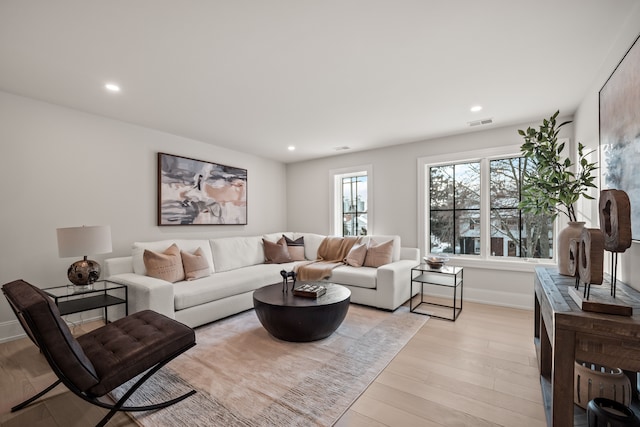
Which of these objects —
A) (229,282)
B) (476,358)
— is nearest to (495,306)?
(476,358)

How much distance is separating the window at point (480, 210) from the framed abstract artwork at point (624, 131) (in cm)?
182

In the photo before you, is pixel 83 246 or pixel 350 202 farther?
pixel 350 202

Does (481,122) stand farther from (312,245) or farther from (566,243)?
(312,245)

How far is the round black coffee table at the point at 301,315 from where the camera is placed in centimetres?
257

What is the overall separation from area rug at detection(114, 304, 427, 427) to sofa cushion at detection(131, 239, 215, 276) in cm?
99

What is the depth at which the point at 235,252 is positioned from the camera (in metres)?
4.34

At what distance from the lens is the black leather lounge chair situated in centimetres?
138

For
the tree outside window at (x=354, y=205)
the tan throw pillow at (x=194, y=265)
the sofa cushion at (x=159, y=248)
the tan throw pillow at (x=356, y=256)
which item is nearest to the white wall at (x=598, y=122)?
the tan throw pillow at (x=356, y=256)

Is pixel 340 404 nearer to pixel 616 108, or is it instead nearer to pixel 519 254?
pixel 616 108

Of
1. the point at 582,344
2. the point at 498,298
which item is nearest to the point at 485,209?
the point at 498,298

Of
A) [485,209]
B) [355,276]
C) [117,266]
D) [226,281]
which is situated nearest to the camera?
[117,266]

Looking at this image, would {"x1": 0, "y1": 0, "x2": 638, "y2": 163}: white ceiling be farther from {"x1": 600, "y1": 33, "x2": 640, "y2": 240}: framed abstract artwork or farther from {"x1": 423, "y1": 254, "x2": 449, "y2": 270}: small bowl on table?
{"x1": 423, "y1": 254, "x2": 449, "y2": 270}: small bowl on table

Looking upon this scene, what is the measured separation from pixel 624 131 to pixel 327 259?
12.0 feet

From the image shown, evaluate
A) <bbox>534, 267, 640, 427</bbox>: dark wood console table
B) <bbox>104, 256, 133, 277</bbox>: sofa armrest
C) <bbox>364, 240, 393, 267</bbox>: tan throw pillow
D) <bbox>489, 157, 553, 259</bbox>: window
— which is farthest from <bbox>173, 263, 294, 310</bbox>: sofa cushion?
<bbox>489, 157, 553, 259</bbox>: window
